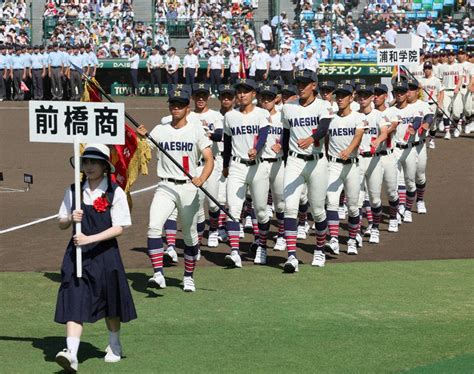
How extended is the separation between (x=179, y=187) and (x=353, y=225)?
373cm

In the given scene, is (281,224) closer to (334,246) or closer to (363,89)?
(334,246)

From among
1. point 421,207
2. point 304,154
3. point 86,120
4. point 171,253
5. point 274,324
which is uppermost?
point 86,120

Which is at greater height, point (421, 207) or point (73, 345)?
point (421, 207)

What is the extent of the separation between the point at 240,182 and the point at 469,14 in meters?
32.4

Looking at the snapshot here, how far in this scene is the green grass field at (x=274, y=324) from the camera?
9.93 m

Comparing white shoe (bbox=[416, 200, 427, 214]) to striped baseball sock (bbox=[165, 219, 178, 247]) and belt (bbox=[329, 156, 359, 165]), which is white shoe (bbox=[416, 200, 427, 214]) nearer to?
belt (bbox=[329, 156, 359, 165])

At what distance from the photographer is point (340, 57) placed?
4406 centimetres

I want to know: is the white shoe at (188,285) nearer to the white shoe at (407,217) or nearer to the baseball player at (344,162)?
the baseball player at (344,162)

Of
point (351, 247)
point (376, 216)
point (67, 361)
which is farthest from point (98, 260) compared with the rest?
point (376, 216)

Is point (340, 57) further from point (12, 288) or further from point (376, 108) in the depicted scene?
point (12, 288)

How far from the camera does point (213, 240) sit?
53.3 ft

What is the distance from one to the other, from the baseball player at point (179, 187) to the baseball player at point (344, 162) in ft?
9.74

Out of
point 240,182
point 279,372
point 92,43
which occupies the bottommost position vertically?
point 279,372

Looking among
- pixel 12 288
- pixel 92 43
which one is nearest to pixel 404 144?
pixel 12 288
